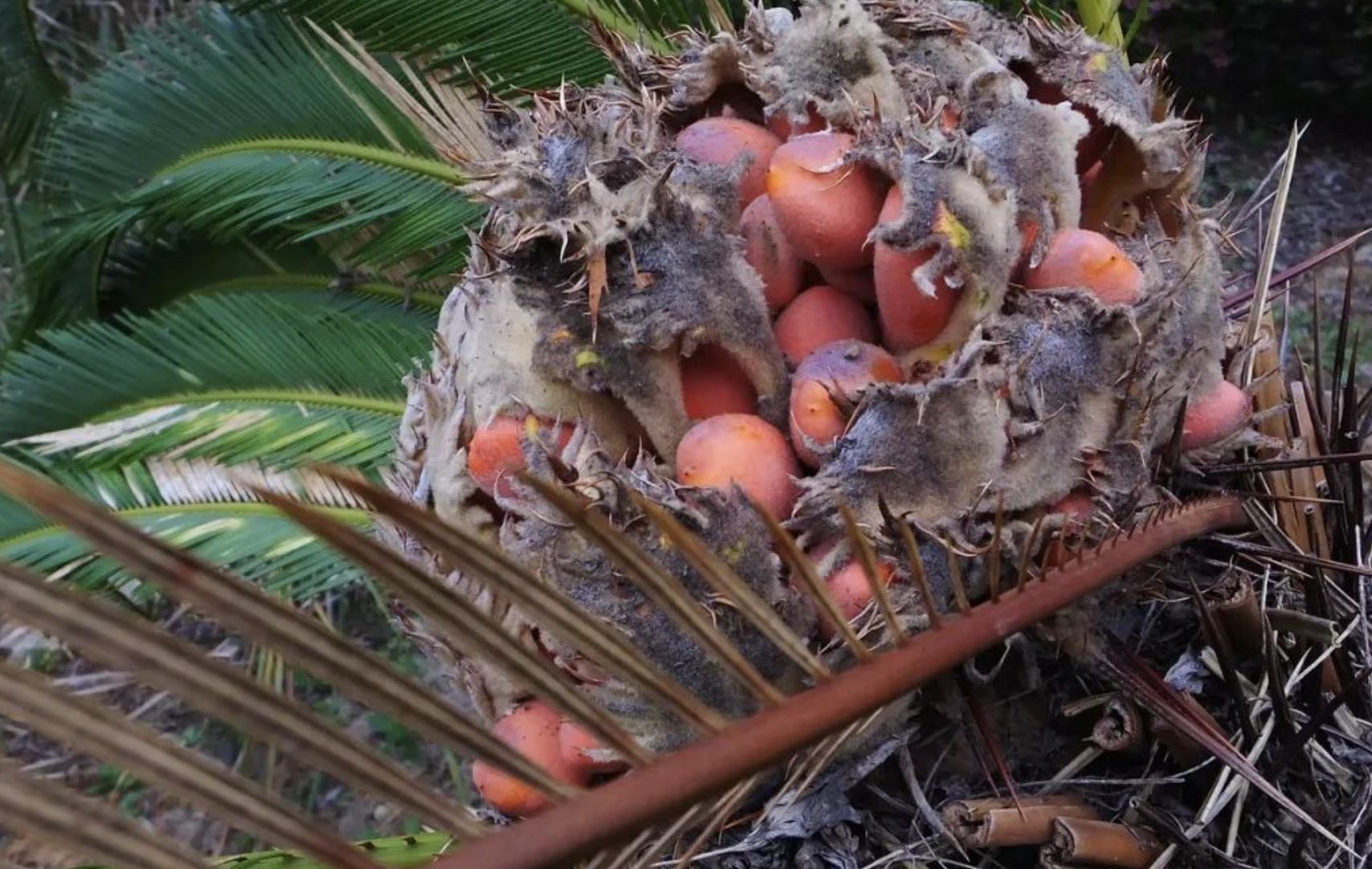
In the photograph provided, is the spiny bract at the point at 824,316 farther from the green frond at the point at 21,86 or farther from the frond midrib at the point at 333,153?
the green frond at the point at 21,86

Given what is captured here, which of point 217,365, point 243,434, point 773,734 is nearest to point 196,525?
point 243,434

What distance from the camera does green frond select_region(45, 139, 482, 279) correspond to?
1364 millimetres

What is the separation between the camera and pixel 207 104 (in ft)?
5.29

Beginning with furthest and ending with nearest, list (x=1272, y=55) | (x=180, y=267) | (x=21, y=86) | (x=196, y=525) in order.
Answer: (x=1272, y=55) → (x=21, y=86) → (x=180, y=267) → (x=196, y=525)

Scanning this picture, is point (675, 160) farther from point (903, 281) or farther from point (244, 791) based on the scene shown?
point (244, 791)

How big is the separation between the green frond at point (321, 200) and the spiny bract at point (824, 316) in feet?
2.36

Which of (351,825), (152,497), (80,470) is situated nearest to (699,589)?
(152,497)

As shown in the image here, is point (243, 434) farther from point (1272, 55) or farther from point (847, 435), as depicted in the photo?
point (1272, 55)

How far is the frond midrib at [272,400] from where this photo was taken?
1.44 metres

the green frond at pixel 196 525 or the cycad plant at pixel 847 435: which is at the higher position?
the cycad plant at pixel 847 435

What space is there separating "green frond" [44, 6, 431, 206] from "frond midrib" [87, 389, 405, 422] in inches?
13.1

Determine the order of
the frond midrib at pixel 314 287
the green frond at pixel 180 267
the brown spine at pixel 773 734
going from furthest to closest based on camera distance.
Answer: the green frond at pixel 180 267 → the frond midrib at pixel 314 287 → the brown spine at pixel 773 734

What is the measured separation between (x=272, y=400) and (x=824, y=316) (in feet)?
3.71

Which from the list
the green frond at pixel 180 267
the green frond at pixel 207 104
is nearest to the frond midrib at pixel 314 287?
the green frond at pixel 180 267
